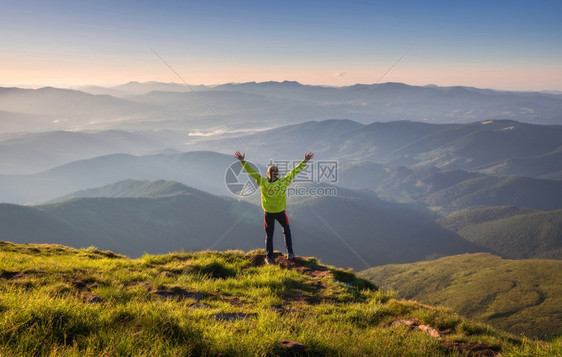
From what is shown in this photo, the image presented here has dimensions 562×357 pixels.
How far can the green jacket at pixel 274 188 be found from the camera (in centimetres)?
1215

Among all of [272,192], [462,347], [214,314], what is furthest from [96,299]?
[462,347]

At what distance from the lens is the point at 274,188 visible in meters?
12.2

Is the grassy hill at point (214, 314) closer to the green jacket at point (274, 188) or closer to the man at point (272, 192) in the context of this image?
the man at point (272, 192)

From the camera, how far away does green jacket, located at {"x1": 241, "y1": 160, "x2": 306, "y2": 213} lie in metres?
12.1

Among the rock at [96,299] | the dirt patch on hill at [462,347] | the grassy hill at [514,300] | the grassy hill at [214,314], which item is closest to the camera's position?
the grassy hill at [214,314]

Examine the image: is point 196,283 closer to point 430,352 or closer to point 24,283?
point 24,283

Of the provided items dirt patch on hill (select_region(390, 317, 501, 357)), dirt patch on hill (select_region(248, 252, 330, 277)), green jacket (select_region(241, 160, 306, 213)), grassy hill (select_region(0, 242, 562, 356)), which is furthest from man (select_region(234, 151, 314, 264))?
dirt patch on hill (select_region(390, 317, 501, 357))

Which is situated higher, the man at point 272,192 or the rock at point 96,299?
the man at point 272,192

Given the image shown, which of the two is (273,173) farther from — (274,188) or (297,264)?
(297,264)

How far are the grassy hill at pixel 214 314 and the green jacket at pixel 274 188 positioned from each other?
2224mm

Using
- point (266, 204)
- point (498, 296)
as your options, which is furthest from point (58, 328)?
Answer: point (498, 296)

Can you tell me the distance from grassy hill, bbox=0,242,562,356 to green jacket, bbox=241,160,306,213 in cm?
222

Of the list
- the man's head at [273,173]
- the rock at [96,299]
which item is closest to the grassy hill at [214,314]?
the rock at [96,299]

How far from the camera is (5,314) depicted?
4414 millimetres
